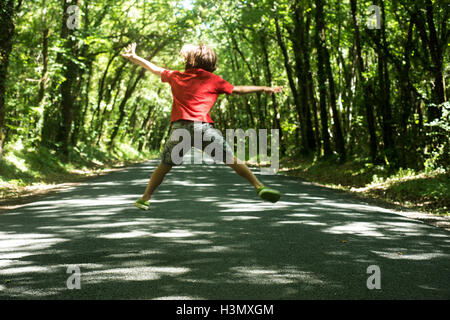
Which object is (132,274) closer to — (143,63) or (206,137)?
(206,137)

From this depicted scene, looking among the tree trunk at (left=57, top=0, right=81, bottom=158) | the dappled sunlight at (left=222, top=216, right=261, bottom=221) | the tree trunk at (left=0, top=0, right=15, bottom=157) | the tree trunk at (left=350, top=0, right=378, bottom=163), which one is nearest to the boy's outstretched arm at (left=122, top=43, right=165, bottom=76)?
the dappled sunlight at (left=222, top=216, right=261, bottom=221)

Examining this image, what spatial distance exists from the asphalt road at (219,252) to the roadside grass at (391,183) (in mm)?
1989

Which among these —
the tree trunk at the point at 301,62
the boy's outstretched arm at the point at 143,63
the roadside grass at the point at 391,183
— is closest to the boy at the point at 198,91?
the boy's outstretched arm at the point at 143,63

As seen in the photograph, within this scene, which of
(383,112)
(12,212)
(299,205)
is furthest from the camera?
(383,112)

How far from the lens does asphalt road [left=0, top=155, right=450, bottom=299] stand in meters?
4.25

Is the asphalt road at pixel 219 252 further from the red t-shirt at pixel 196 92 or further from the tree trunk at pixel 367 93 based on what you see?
the tree trunk at pixel 367 93

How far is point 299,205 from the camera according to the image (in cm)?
1029

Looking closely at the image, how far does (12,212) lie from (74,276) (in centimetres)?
535

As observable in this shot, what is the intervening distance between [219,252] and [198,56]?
2.29 meters

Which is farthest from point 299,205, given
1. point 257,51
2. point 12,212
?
point 257,51

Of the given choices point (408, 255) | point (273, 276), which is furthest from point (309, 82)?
point (273, 276)

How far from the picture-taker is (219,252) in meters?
5.73

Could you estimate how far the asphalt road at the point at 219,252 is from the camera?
425 cm
